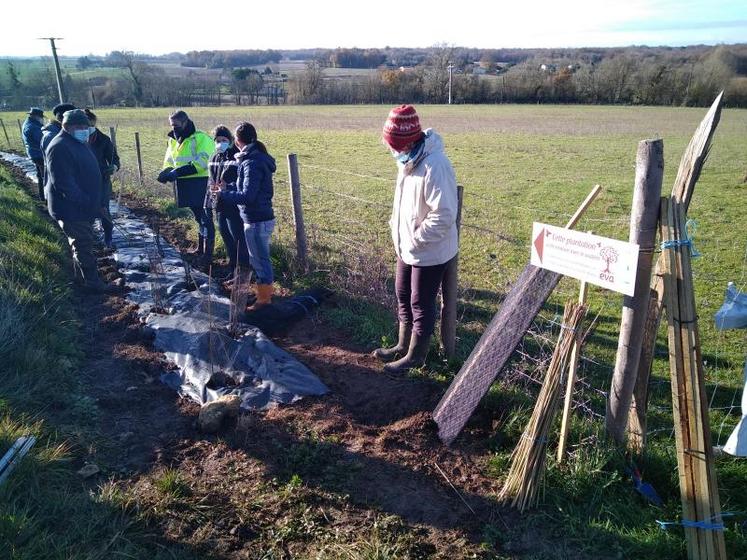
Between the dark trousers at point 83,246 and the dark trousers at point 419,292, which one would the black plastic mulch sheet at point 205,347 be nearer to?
the dark trousers at point 83,246

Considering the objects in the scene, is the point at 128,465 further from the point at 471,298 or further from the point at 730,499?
the point at 471,298

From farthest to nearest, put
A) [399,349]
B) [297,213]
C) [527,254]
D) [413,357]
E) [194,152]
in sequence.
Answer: [527,254] → [194,152] → [297,213] → [399,349] → [413,357]

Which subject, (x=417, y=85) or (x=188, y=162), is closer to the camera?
(x=188, y=162)

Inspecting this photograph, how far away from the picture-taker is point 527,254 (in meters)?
7.66

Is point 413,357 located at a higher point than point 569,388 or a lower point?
lower

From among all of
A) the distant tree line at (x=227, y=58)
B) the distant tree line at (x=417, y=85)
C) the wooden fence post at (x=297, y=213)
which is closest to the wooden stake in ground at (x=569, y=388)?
the wooden fence post at (x=297, y=213)

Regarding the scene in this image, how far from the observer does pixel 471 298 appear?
5.89 metres

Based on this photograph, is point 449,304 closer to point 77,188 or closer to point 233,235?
point 233,235

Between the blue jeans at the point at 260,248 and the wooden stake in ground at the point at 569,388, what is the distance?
3.31 m

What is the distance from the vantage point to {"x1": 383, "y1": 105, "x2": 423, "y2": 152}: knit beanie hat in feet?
11.1

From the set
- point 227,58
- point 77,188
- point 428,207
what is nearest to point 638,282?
point 428,207

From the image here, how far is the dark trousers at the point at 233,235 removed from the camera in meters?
5.93

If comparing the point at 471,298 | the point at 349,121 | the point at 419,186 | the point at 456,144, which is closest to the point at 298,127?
the point at 349,121

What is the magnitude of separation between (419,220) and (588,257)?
1.26 meters
